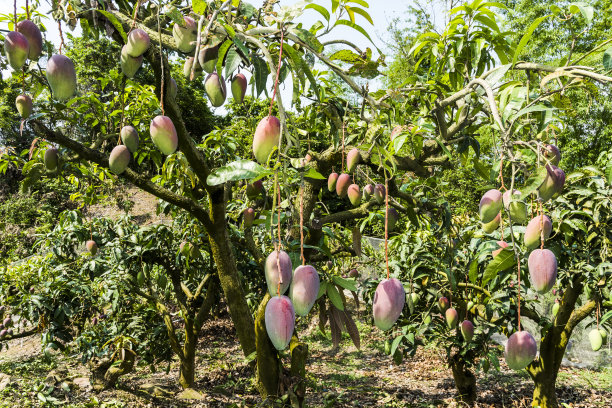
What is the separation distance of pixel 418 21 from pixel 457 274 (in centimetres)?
1232

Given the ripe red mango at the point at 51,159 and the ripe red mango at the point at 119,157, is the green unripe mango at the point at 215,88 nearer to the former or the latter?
the ripe red mango at the point at 119,157

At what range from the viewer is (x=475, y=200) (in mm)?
10039

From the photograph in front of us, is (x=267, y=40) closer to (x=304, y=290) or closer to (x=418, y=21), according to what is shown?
(x=304, y=290)

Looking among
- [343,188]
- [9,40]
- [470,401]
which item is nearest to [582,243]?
[470,401]

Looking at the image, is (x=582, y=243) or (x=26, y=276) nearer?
(x=582, y=243)

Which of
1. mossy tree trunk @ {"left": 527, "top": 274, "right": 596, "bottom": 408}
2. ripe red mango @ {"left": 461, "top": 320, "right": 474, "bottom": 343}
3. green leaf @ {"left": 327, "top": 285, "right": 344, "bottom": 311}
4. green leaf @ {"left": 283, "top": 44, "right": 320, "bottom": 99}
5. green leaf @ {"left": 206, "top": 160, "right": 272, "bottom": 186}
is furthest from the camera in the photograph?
mossy tree trunk @ {"left": 527, "top": 274, "right": 596, "bottom": 408}

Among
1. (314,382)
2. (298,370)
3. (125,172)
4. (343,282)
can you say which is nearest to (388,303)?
(343,282)

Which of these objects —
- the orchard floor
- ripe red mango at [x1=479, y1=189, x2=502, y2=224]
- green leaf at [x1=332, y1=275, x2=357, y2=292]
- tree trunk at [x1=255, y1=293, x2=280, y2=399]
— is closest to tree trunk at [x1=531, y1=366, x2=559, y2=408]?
the orchard floor

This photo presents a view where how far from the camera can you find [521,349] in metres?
0.66

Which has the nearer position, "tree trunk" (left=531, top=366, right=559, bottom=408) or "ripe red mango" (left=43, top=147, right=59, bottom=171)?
"ripe red mango" (left=43, top=147, right=59, bottom=171)

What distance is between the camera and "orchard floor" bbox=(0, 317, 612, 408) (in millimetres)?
2525

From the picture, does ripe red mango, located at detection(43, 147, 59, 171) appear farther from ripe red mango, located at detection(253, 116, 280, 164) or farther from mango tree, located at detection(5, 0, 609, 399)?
ripe red mango, located at detection(253, 116, 280, 164)

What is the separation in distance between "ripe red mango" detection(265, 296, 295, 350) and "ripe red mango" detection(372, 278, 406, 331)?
139 mm

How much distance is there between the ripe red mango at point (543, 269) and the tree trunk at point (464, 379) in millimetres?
2205
